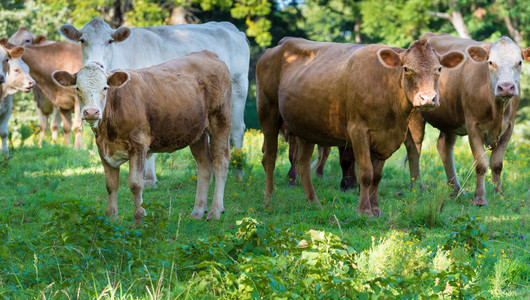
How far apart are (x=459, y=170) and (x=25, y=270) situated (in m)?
7.77

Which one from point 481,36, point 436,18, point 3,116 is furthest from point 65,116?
point 481,36

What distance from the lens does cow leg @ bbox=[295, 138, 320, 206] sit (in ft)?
26.7

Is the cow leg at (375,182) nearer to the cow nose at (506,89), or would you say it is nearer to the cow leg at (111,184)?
the cow nose at (506,89)

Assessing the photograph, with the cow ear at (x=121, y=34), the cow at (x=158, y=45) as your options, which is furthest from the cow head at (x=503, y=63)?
the cow ear at (x=121, y=34)

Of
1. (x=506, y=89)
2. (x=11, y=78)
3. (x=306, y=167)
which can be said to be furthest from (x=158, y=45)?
(x=506, y=89)

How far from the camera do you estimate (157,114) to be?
6.83 m

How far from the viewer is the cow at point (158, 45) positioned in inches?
345

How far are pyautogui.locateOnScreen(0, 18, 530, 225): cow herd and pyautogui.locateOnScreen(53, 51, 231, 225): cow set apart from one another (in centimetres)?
1

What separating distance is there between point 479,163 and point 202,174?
366cm

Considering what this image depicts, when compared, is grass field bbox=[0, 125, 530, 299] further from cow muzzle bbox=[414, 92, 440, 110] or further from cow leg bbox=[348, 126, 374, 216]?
cow muzzle bbox=[414, 92, 440, 110]

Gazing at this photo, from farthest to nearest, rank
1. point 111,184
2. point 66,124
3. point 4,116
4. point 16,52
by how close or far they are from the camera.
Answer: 1. point 66,124
2. point 4,116
3. point 16,52
4. point 111,184

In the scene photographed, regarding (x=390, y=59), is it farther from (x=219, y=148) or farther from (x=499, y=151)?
(x=499, y=151)

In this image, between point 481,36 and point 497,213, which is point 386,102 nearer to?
point 497,213

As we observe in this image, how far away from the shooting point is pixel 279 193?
8.64m
